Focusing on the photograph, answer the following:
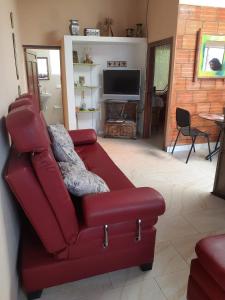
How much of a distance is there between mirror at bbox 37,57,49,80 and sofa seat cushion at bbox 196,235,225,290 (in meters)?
5.93

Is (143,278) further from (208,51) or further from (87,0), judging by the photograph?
(87,0)

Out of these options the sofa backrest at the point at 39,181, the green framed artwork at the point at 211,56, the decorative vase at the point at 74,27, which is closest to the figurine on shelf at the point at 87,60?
the decorative vase at the point at 74,27

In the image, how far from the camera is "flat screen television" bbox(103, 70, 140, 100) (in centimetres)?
498

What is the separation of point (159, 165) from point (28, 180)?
2724mm

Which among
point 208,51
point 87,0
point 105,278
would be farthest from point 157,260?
point 87,0

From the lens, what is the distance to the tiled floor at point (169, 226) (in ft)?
5.17

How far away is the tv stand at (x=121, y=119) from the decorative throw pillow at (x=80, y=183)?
360 cm

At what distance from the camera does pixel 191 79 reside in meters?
4.06

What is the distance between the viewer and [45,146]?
1.22 metres

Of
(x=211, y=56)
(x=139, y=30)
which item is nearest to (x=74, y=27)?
(x=139, y=30)

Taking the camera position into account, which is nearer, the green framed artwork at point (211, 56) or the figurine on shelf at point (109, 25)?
the green framed artwork at point (211, 56)

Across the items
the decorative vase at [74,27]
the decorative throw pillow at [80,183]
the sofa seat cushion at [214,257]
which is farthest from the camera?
the decorative vase at [74,27]

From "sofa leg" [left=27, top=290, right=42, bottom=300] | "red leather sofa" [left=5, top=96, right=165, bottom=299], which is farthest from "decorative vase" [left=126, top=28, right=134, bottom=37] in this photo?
"sofa leg" [left=27, top=290, right=42, bottom=300]

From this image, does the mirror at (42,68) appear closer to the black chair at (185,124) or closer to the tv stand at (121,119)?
the tv stand at (121,119)
